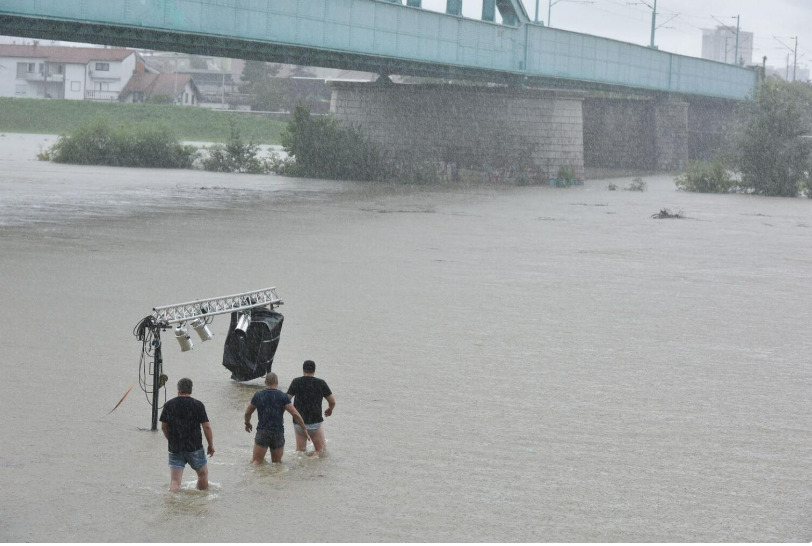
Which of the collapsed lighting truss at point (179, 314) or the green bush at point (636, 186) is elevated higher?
the green bush at point (636, 186)

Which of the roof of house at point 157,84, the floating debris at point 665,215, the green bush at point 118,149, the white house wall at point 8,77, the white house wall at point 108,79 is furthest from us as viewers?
the white house wall at point 8,77

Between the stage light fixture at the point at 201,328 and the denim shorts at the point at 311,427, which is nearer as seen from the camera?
the denim shorts at the point at 311,427

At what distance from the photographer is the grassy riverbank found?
98.5 meters

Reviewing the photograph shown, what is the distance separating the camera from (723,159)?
6850 centimetres

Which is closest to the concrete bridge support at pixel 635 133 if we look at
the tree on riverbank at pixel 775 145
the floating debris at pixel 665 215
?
the tree on riverbank at pixel 775 145

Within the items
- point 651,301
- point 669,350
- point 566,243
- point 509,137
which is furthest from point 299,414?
point 509,137

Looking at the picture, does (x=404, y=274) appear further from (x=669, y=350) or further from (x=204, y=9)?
(x=204, y=9)

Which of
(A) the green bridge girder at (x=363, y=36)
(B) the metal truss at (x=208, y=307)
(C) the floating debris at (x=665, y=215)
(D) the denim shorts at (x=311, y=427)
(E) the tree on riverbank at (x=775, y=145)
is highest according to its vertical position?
(A) the green bridge girder at (x=363, y=36)

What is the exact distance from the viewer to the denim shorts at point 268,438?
35.9ft

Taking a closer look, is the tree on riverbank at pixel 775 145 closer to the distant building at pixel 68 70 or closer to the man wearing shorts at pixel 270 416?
the man wearing shorts at pixel 270 416

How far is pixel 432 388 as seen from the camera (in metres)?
14.4

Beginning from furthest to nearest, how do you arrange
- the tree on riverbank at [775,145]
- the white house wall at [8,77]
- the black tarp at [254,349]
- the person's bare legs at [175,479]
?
the white house wall at [8,77] < the tree on riverbank at [775,145] < the black tarp at [254,349] < the person's bare legs at [175,479]

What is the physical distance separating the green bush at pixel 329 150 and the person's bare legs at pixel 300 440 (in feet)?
164

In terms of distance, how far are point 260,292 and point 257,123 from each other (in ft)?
291
